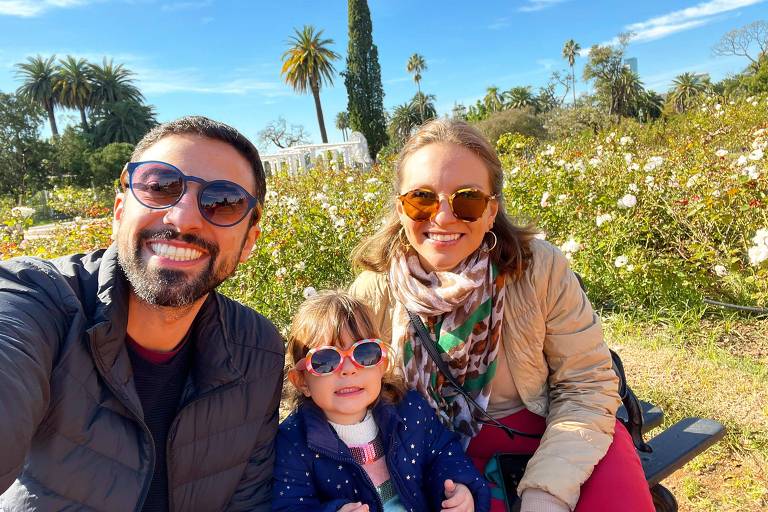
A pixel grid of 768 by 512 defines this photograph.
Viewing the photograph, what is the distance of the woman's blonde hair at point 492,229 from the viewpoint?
211 cm

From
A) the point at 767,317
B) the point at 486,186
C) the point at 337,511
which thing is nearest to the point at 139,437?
the point at 337,511

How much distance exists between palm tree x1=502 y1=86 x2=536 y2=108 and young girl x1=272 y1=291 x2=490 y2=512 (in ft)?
222

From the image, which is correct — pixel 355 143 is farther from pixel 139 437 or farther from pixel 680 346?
pixel 139 437

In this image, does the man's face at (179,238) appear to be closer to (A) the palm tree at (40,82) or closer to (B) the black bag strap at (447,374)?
(B) the black bag strap at (447,374)

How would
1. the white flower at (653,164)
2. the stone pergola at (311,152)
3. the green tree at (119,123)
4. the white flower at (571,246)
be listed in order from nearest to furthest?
the white flower at (571,246) → the white flower at (653,164) → the stone pergola at (311,152) → the green tree at (119,123)

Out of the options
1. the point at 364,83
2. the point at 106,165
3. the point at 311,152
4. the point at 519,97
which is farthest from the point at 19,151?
the point at 519,97

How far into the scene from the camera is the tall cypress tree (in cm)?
3742

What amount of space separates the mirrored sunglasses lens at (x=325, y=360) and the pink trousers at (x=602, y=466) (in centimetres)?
71

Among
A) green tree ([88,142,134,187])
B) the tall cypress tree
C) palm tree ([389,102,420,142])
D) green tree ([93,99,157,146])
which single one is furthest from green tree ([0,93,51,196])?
palm tree ([389,102,420,142])

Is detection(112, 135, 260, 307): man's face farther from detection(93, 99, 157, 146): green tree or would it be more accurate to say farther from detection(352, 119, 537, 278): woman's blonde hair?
detection(93, 99, 157, 146): green tree

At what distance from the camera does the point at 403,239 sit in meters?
2.35

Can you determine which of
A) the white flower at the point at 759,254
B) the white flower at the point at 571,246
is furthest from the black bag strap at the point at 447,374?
the white flower at the point at 571,246

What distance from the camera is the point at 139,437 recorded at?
1.54 meters

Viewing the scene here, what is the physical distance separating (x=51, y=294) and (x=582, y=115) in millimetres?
35602
